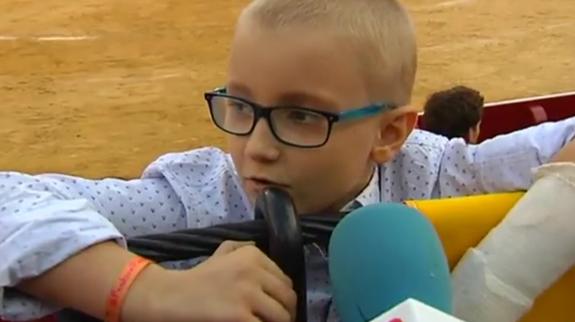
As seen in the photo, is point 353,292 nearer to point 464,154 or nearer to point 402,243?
point 402,243

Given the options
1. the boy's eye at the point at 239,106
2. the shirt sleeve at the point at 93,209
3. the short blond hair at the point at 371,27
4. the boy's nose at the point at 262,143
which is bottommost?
the shirt sleeve at the point at 93,209

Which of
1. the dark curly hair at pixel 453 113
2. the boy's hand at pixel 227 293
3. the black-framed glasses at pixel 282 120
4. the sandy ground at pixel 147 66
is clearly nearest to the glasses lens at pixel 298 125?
the black-framed glasses at pixel 282 120

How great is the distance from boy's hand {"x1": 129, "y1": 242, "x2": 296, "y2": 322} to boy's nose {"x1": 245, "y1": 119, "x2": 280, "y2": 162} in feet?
0.35

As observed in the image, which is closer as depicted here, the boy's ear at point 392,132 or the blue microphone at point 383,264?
the blue microphone at point 383,264

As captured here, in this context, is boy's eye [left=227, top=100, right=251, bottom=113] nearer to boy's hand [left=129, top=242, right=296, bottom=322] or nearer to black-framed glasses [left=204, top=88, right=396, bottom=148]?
black-framed glasses [left=204, top=88, right=396, bottom=148]

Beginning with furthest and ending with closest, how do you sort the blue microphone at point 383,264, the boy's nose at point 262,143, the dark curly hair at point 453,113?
the dark curly hair at point 453,113 → the boy's nose at point 262,143 → the blue microphone at point 383,264

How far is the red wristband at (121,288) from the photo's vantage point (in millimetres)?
620

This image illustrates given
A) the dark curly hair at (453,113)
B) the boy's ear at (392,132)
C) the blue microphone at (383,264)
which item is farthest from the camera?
the dark curly hair at (453,113)

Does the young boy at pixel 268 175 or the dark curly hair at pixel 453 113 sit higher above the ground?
the young boy at pixel 268 175

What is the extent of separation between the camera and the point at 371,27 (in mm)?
778

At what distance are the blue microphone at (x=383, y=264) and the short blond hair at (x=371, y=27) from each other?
0.67ft

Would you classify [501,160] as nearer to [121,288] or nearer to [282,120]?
[282,120]

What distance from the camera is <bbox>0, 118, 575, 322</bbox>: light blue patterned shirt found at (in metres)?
0.64

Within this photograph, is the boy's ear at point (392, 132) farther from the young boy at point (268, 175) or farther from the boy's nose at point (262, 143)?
the boy's nose at point (262, 143)
